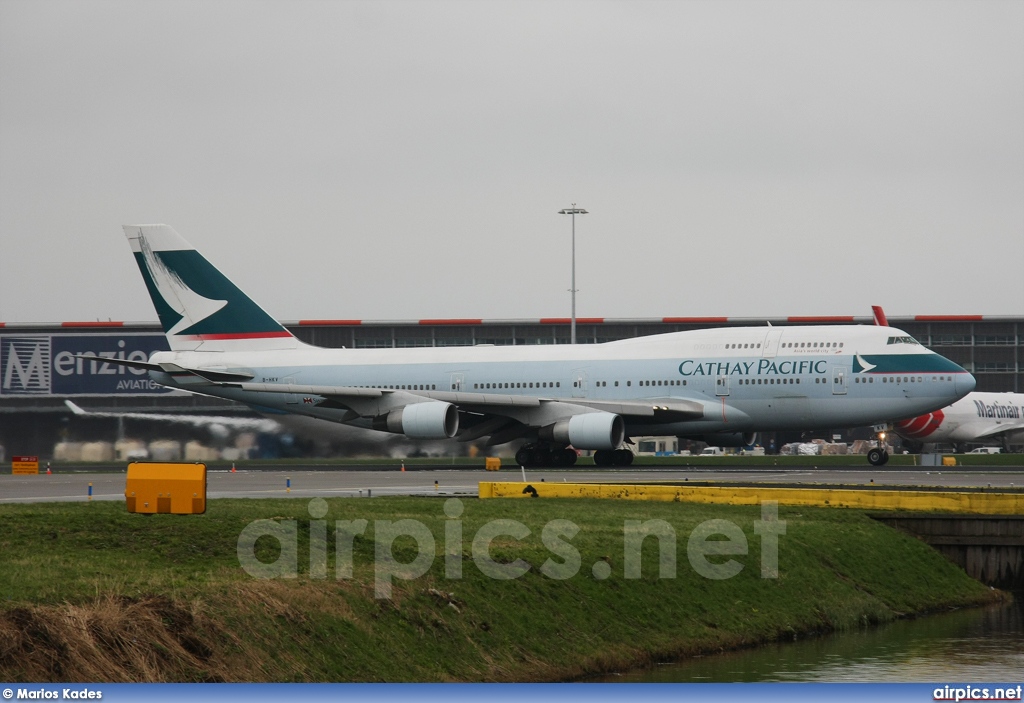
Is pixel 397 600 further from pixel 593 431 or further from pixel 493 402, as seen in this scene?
pixel 493 402

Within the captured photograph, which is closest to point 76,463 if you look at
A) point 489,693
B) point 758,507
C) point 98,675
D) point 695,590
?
point 758,507

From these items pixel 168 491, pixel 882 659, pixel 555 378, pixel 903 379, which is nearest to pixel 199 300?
pixel 555 378

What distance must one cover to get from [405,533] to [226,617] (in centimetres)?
601

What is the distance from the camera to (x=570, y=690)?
27.9ft

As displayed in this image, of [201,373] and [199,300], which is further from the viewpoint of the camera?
[199,300]

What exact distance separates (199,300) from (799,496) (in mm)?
33216

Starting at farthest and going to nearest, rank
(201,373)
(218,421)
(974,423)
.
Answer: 1. (974,423)
2. (218,421)
3. (201,373)

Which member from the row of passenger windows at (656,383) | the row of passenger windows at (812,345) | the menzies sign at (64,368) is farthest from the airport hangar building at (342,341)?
the row of passenger windows at (812,345)

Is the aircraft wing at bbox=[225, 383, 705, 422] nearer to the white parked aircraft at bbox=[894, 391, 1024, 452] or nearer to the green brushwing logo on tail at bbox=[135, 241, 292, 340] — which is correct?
the green brushwing logo on tail at bbox=[135, 241, 292, 340]

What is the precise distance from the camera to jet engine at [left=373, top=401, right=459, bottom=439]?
47.3 meters

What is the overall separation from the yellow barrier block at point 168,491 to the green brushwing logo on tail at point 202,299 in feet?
119

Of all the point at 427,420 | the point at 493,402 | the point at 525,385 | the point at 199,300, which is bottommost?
the point at 427,420

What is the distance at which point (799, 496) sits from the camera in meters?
29.4

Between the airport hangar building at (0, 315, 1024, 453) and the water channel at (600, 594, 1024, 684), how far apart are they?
56.9 metres
